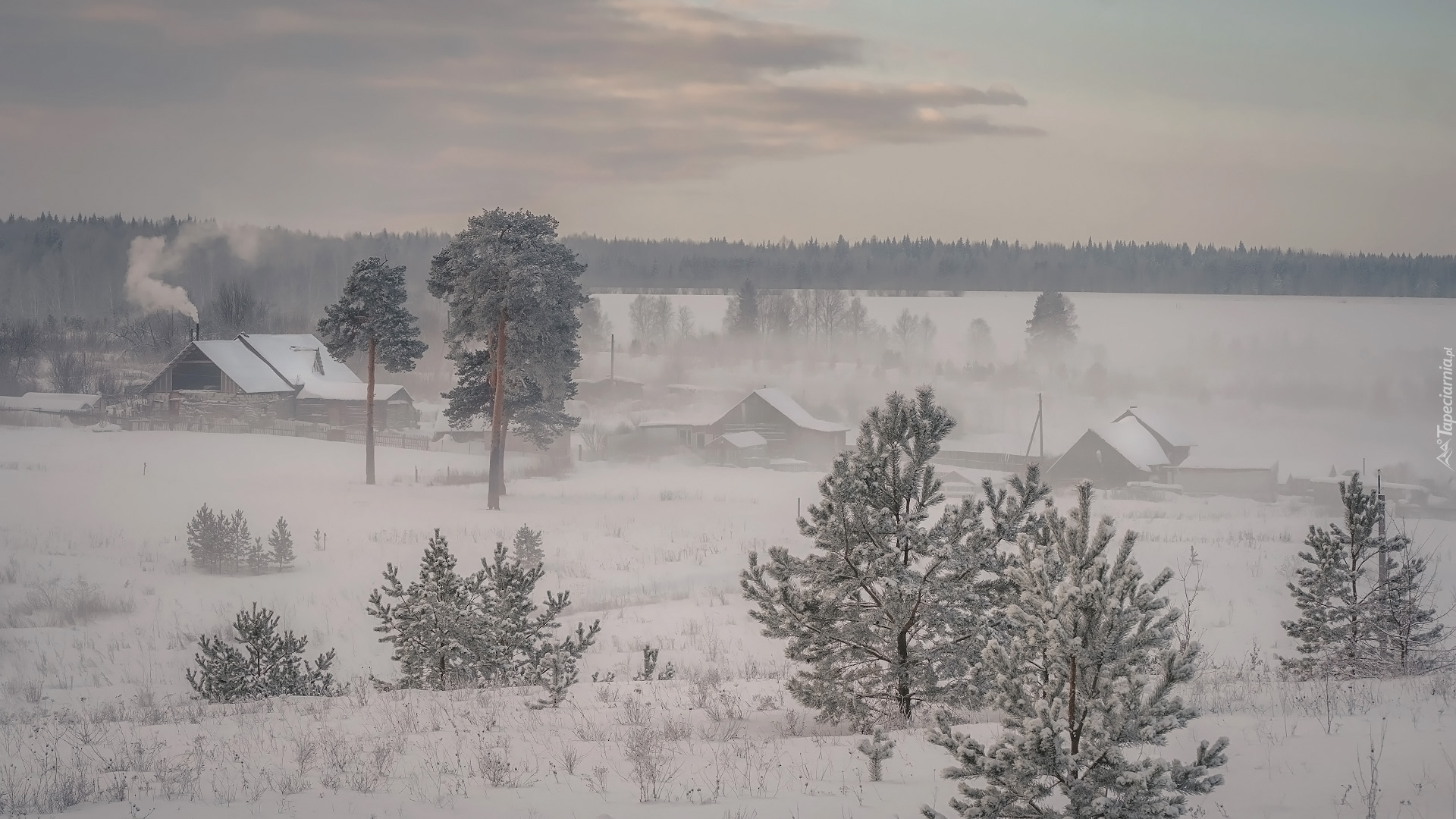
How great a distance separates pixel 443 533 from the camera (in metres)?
33.5

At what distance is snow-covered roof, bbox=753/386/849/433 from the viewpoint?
64.1 meters

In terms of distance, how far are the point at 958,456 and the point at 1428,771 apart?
5590 cm

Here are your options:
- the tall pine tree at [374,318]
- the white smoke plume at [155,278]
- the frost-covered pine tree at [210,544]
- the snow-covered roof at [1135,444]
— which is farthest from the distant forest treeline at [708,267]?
the frost-covered pine tree at [210,544]

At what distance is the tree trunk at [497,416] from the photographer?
3750 cm

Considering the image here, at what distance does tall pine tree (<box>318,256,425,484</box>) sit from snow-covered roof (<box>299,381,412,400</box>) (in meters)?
22.6

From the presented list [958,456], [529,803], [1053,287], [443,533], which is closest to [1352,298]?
[1053,287]

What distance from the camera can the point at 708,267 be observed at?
593ft

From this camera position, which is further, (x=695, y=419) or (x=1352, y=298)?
(x=1352, y=298)

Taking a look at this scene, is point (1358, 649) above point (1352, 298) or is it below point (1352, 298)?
below

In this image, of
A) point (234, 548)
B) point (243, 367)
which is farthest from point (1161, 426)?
point (243, 367)

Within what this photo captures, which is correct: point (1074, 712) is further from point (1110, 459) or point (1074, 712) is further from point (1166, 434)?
point (1166, 434)

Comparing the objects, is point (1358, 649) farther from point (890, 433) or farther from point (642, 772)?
point (642, 772)

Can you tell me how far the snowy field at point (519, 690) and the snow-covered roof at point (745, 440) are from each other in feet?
57.2

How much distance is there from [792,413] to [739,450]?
5.25m
